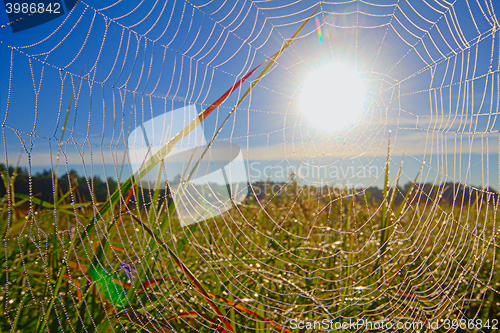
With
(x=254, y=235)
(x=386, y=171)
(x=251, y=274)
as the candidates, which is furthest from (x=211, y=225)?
(x=386, y=171)

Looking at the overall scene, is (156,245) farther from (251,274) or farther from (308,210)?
(308,210)

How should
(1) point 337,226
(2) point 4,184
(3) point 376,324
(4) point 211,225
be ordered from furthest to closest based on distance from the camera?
(1) point 337,226
(4) point 211,225
(2) point 4,184
(3) point 376,324

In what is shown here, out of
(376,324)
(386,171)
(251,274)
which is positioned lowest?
(376,324)

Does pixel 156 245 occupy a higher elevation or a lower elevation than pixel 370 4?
lower

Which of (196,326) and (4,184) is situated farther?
(4,184)

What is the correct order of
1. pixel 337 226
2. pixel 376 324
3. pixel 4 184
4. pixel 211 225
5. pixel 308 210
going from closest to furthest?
pixel 376 324 < pixel 4 184 < pixel 211 225 < pixel 337 226 < pixel 308 210

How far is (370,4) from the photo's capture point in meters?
2.25

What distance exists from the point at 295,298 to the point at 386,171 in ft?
2.74

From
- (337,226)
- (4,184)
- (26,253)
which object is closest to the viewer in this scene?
(26,253)

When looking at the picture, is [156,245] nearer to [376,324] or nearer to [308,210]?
[376,324]

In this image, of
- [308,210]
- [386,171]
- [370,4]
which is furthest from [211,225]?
[370,4]

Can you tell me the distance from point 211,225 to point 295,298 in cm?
97

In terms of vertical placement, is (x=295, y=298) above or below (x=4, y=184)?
below

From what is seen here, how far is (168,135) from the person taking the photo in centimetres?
164
